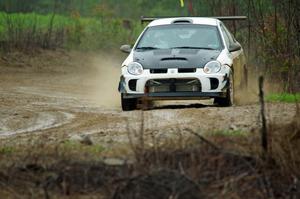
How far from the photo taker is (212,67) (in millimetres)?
15734

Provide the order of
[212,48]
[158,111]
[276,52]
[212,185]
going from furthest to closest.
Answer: [276,52] → [212,48] → [158,111] → [212,185]

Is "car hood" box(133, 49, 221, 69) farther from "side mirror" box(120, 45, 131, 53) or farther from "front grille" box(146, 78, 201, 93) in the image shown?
"side mirror" box(120, 45, 131, 53)

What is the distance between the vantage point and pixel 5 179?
358 inches

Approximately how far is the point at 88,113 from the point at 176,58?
1646 millimetres

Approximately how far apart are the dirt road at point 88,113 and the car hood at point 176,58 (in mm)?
674

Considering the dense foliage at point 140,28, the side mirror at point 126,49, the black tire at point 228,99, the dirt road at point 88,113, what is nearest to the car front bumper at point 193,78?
the black tire at point 228,99

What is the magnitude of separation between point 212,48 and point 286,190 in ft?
25.4

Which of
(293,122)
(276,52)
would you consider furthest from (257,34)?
(293,122)

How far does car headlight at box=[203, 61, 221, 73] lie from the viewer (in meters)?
15.7

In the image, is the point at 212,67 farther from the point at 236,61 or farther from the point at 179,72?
the point at 236,61

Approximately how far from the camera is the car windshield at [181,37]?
1677 cm

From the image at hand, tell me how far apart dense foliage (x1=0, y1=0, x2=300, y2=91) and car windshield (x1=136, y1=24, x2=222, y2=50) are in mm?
1761

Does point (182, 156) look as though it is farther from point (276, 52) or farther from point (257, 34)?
point (257, 34)

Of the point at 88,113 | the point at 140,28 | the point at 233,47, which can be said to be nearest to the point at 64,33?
the point at 140,28
